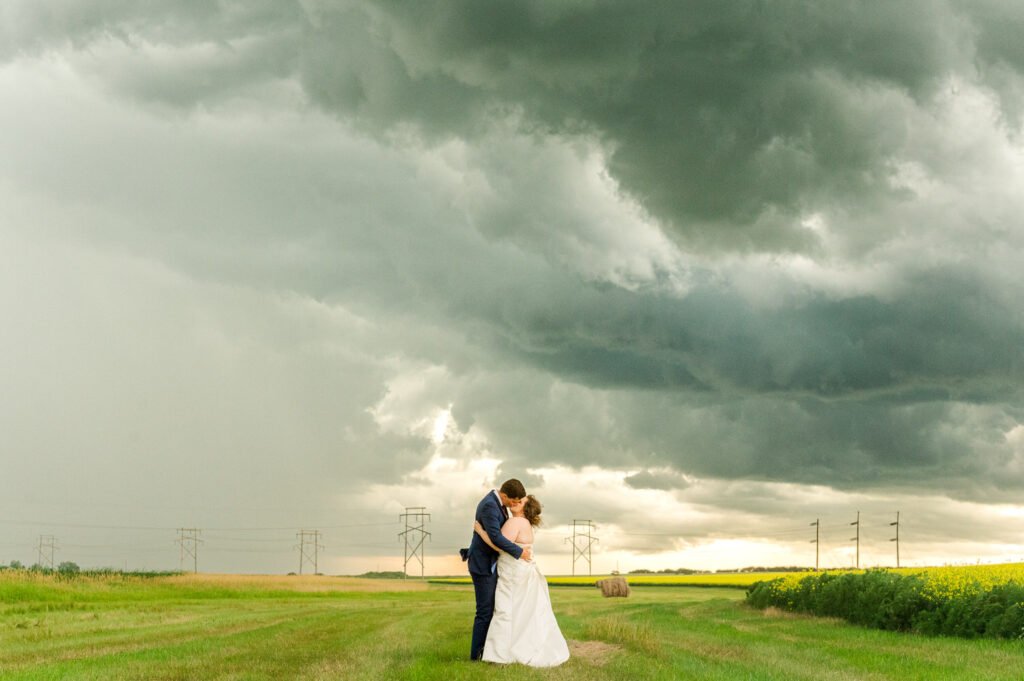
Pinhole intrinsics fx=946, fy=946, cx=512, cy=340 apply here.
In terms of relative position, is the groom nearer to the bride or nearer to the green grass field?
the bride

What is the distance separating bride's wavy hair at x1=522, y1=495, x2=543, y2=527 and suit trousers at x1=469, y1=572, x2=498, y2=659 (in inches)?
48.1

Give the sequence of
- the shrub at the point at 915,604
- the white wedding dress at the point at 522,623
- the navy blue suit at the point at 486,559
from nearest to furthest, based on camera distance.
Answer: the white wedding dress at the point at 522,623 < the navy blue suit at the point at 486,559 < the shrub at the point at 915,604

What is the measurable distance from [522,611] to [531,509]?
177 centimetres

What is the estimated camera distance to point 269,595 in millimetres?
59125

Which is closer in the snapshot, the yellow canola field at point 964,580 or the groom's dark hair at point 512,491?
the groom's dark hair at point 512,491

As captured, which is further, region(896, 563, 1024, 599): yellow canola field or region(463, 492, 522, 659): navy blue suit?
region(896, 563, 1024, 599): yellow canola field

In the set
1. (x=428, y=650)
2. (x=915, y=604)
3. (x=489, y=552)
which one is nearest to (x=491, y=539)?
(x=489, y=552)

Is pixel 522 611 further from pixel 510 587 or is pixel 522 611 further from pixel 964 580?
pixel 964 580

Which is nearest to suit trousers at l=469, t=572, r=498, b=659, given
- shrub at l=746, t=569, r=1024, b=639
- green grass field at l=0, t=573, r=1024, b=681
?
green grass field at l=0, t=573, r=1024, b=681

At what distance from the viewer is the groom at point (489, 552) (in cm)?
1656

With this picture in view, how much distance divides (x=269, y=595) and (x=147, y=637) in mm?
38597

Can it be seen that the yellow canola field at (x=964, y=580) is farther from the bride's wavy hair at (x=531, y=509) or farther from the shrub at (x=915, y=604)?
the bride's wavy hair at (x=531, y=509)

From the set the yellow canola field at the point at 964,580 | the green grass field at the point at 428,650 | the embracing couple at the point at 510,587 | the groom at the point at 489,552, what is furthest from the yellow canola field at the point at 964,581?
the groom at the point at 489,552

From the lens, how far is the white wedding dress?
53.3 ft
